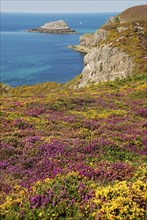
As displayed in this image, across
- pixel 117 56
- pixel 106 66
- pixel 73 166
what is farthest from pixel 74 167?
pixel 106 66

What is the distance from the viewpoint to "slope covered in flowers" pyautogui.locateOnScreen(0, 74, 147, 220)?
8305 millimetres

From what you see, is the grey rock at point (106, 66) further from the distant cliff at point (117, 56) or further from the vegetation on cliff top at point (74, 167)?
the vegetation on cliff top at point (74, 167)

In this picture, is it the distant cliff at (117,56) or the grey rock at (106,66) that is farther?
the grey rock at (106,66)

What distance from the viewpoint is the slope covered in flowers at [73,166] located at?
8305mm

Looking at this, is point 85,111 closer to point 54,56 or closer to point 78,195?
point 78,195

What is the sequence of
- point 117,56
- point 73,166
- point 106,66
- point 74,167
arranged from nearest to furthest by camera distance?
point 74,167
point 73,166
point 117,56
point 106,66

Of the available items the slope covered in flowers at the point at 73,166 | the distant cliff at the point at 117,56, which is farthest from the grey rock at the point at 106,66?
the slope covered in flowers at the point at 73,166

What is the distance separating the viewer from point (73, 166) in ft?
36.7

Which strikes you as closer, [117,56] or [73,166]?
[73,166]

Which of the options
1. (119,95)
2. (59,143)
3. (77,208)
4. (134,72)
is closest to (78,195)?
(77,208)

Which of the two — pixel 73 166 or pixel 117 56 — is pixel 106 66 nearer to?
pixel 117 56

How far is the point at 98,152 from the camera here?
43.0ft

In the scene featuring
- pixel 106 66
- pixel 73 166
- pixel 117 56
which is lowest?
pixel 106 66

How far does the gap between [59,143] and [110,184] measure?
14.7ft
